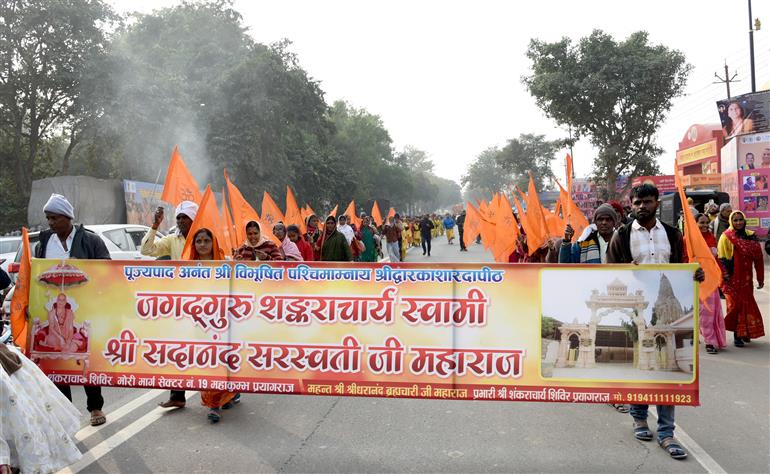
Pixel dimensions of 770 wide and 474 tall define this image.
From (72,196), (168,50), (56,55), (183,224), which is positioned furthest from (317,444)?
(168,50)

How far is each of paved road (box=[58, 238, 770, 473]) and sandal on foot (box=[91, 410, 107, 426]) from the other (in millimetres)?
64

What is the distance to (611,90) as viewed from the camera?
32.2 m

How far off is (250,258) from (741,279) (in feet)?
19.5

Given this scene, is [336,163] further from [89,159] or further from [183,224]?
[183,224]

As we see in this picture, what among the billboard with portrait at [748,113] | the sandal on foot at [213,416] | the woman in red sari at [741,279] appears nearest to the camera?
the sandal on foot at [213,416]

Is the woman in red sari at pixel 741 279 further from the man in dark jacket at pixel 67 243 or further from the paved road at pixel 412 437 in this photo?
the man in dark jacket at pixel 67 243

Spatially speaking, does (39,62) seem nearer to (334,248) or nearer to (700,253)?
(334,248)

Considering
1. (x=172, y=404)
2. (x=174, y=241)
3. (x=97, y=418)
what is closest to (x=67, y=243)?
(x=174, y=241)

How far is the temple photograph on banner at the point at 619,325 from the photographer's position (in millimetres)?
4016

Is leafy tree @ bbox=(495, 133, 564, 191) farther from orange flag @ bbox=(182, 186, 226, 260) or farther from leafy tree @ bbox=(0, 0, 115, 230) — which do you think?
orange flag @ bbox=(182, 186, 226, 260)

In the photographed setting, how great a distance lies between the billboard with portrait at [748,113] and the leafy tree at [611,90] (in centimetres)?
496

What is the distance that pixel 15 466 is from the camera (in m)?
3.33

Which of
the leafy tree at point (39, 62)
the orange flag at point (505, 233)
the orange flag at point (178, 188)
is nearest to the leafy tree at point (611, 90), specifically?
the leafy tree at point (39, 62)

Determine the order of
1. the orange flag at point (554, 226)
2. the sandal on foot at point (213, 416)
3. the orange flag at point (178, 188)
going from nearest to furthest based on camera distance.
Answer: the sandal on foot at point (213, 416)
the orange flag at point (178, 188)
the orange flag at point (554, 226)
